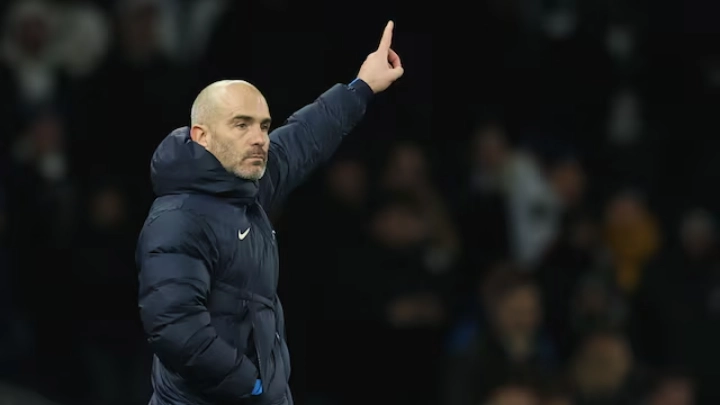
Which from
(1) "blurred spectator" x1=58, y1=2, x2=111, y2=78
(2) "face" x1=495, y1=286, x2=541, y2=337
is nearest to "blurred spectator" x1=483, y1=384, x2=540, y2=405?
(2) "face" x1=495, y1=286, x2=541, y2=337

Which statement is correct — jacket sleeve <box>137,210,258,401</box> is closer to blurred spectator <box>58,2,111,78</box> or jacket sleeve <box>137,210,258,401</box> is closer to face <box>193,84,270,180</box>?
face <box>193,84,270,180</box>

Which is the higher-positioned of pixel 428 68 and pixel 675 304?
pixel 428 68

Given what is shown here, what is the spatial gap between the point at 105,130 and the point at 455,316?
2.11 meters

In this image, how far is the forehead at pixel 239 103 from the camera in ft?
15.9

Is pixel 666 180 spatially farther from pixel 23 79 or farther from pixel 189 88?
pixel 23 79

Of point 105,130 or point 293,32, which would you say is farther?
point 293,32

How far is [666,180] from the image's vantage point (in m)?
11.8

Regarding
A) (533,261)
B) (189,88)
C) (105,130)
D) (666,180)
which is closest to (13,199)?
(105,130)

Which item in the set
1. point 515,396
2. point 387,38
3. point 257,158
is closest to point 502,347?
point 515,396

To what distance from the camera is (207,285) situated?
4746 millimetres

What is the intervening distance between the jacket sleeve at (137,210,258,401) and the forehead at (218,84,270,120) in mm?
315

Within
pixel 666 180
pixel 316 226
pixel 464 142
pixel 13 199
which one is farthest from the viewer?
pixel 666 180

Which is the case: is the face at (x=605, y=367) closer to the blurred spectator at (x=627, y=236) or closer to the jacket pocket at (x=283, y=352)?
the blurred spectator at (x=627, y=236)

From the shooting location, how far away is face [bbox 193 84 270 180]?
4.85m
